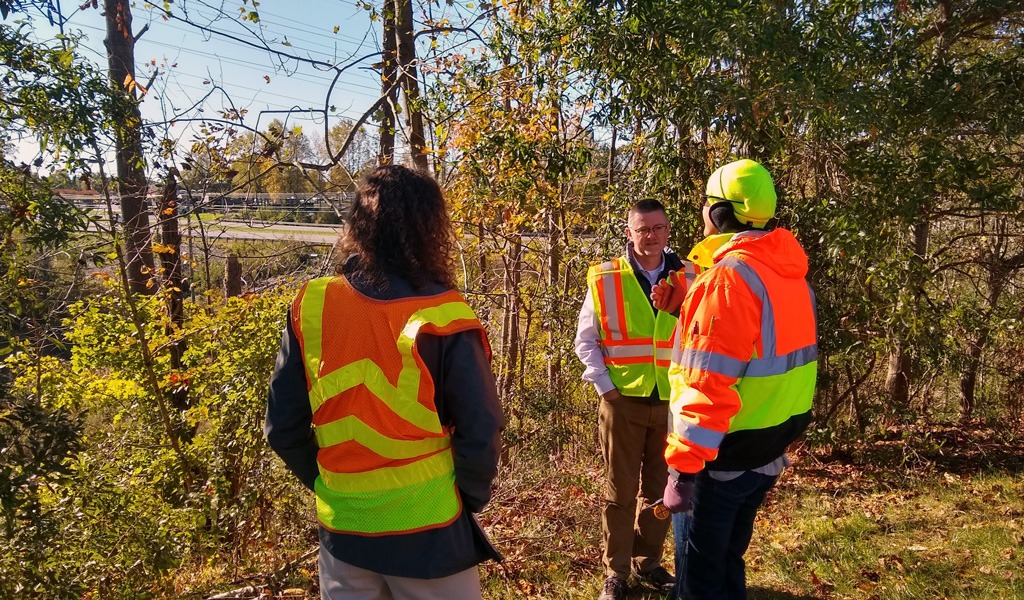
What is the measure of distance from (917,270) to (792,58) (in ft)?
5.25

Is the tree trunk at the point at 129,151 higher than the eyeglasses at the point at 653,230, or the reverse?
the tree trunk at the point at 129,151

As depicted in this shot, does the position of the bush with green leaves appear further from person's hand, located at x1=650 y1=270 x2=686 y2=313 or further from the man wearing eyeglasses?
person's hand, located at x1=650 y1=270 x2=686 y2=313

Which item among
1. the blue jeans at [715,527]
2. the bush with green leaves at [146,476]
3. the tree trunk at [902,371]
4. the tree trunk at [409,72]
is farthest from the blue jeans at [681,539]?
the tree trunk at [409,72]

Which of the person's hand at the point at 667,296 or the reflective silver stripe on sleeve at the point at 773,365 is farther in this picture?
the person's hand at the point at 667,296

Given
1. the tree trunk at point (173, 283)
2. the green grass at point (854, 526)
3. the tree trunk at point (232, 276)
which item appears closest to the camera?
the green grass at point (854, 526)

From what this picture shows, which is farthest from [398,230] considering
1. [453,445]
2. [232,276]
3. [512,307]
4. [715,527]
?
[232,276]

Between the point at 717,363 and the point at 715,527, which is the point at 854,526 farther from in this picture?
the point at 717,363

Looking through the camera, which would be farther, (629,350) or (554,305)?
(554,305)

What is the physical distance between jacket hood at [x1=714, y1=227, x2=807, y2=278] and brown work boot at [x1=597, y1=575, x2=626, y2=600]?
72.3 inches

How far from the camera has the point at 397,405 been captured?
1.78 metres

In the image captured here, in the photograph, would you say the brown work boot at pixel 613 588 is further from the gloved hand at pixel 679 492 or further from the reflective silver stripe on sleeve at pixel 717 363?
the reflective silver stripe on sleeve at pixel 717 363

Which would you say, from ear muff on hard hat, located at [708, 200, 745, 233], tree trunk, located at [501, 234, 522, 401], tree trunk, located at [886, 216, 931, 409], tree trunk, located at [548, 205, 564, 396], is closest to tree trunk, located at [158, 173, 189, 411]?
tree trunk, located at [501, 234, 522, 401]

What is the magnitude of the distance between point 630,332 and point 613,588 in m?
1.28

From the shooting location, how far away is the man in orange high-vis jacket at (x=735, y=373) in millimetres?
2119
